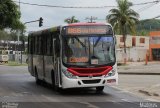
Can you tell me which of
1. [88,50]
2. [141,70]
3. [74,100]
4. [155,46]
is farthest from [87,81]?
[155,46]

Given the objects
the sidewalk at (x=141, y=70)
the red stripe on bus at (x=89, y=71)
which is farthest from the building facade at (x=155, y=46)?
the red stripe on bus at (x=89, y=71)

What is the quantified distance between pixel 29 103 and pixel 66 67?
3547 mm

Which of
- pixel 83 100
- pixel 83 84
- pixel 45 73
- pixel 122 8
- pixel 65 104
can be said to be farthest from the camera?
pixel 122 8

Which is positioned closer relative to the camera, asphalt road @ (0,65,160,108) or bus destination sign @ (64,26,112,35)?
asphalt road @ (0,65,160,108)

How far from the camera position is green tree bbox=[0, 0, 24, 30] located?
30592 mm

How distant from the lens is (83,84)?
19.7 meters

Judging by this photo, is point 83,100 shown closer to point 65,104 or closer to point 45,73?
point 65,104

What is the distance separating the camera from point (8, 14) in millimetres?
31031

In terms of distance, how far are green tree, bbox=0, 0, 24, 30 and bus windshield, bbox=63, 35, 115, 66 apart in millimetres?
11378

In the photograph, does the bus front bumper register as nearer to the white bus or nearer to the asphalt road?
the white bus

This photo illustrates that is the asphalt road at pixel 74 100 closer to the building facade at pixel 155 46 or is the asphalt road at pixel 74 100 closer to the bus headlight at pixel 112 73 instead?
the bus headlight at pixel 112 73

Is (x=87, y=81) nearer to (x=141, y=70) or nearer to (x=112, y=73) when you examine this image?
(x=112, y=73)

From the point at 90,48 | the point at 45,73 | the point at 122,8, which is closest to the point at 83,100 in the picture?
the point at 90,48

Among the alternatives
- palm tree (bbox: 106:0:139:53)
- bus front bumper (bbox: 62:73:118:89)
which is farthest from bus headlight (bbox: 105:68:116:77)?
palm tree (bbox: 106:0:139:53)
